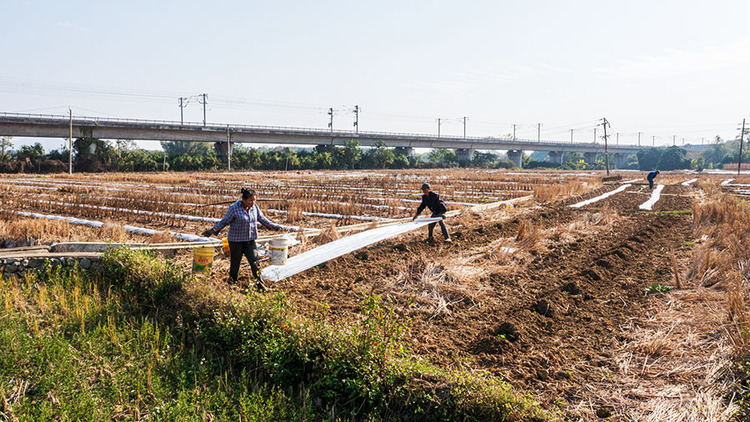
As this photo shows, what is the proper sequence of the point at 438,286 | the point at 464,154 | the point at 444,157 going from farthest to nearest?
1. the point at 464,154
2. the point at 444,157
3. the point at 438,286

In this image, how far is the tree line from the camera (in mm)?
48031

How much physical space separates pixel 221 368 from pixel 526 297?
3735 millimetres

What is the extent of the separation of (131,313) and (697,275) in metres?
7.42

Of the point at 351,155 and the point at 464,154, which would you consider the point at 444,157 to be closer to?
the point at 464,154

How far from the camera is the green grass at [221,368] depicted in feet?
11.7

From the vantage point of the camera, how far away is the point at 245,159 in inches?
2292

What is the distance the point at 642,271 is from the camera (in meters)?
7.27

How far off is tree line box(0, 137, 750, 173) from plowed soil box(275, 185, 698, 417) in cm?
4872

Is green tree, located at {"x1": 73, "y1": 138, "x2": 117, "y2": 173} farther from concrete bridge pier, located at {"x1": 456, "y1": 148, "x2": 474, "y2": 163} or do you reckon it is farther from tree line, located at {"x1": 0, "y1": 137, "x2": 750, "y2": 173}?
Answer: concrete bridge pier, located at {"x1": 456, "y1": 148, "x2": 474, "y2": 163}

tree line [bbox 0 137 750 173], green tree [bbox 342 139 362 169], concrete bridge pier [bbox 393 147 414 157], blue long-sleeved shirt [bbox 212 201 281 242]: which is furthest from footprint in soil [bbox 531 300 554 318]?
concrete bridge pier [bbox 393 147 414 157]

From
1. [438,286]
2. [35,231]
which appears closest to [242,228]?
[438,286]

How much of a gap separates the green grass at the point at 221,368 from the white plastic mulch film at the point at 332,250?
1.40 meters

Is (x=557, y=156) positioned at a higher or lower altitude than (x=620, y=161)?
higher

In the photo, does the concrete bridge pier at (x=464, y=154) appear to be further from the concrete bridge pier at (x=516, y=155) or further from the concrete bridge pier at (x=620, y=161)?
the concrete bridge pier at (x=620, y=161)
